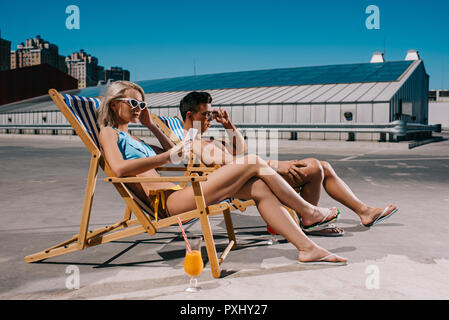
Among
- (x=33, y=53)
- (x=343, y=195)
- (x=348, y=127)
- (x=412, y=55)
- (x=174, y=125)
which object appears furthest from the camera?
(x=33, y=53)

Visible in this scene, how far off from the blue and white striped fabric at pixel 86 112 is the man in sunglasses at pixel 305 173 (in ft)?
2.85

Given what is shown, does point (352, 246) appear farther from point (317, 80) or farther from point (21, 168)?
point (317, 80)

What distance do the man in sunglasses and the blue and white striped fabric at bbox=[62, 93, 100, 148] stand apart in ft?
2.85

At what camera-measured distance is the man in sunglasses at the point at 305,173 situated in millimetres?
3678

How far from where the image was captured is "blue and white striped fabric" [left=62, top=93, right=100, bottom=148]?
10.6ft

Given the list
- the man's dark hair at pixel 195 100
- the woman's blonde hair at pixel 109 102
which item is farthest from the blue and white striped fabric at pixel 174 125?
the woman's blonde hair at pixel 109 102

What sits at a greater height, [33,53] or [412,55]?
[33,53]

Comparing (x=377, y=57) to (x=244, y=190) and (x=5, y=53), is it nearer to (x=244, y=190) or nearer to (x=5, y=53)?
(x=244, y=190)

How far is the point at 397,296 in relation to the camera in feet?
8.00

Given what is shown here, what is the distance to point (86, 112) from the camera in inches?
136

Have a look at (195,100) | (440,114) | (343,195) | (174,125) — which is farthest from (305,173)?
(440,114)

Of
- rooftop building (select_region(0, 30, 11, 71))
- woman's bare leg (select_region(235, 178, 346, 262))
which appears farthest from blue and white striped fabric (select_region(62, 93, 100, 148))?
rooftop building (select_region(0, 30, 11, 71))

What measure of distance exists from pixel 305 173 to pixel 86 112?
1890 millimetres
